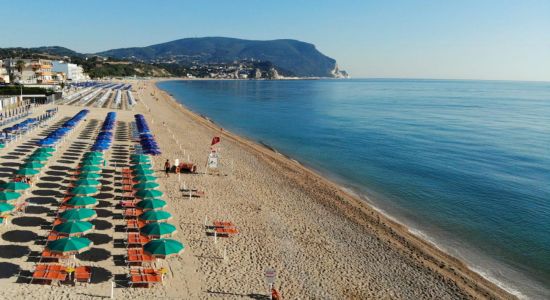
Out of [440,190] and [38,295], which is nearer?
[38,295]

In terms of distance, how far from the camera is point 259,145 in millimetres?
46031

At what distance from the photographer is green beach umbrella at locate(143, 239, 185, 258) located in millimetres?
14272

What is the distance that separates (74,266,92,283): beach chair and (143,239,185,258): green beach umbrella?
204cm

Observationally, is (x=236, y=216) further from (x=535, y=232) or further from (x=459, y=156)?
(x=459, y=156)

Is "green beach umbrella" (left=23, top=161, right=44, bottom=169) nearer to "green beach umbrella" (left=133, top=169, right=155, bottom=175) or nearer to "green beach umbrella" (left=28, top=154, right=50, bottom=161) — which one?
"green beach umbrella" (left=28, top=154, right=50, bottom=161)

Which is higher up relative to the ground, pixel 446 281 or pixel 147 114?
pixel 147 114

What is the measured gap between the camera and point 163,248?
566 inches

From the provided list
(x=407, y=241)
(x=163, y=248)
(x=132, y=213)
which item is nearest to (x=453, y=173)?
(x=407, y=241)

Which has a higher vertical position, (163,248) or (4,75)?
(4,75)

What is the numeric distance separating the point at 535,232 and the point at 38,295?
26344 millimetres

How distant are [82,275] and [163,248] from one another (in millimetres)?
2852

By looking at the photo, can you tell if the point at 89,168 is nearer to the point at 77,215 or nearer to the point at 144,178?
the point at 144,178

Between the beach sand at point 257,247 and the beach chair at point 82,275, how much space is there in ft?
1.02

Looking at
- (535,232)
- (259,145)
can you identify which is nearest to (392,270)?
(535,232)
